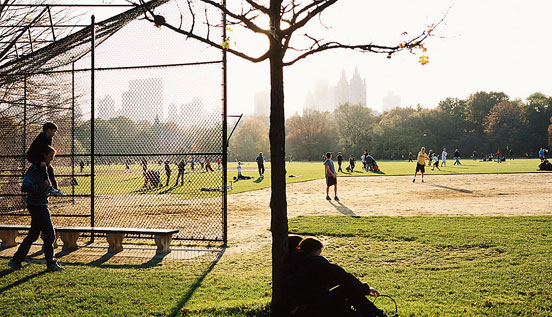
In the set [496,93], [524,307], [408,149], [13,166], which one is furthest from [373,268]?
[496,93]

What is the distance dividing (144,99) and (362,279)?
21.0ft

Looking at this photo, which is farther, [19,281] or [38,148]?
[38,148]

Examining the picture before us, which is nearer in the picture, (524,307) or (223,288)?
(524,307)

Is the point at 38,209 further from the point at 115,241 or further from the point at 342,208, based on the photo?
the point at 342,208

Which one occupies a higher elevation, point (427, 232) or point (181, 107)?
point (181, 107)

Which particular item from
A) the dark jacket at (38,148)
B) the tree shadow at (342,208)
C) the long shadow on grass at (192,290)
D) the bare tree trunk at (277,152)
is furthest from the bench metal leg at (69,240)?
the tree shadow at (342,208)

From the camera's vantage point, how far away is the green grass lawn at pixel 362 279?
482 centimetres

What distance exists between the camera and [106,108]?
33.3ft

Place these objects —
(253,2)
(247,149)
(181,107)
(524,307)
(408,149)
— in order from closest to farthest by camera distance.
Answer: (253,2) < (524,307) < (181,107) < (408,149) < (247,149)

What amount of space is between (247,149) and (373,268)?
89.2m

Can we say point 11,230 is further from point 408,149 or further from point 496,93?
point 496,93

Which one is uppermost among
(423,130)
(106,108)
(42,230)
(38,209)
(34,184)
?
Answer: (423,130)

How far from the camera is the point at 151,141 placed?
9.53 metres

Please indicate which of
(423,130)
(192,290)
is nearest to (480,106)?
(423,130)
